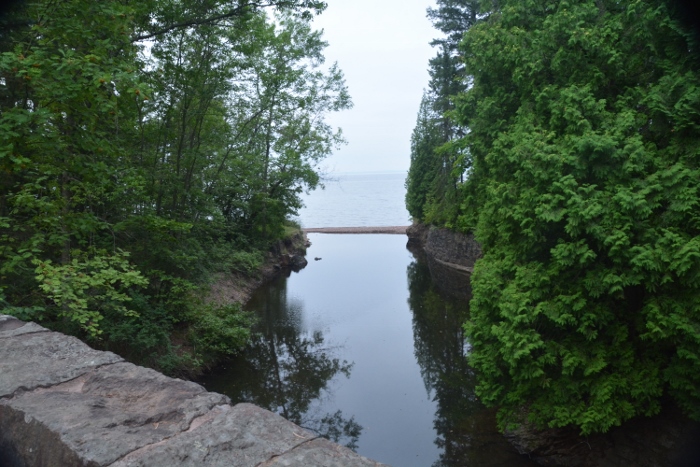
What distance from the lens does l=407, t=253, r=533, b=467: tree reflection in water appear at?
8633 millimetres

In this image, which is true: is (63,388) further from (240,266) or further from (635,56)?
(240,266)

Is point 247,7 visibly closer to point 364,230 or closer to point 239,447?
point 239,447

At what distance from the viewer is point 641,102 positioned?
706 centimetres

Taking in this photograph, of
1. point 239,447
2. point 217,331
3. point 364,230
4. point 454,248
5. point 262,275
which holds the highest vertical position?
point 239,447

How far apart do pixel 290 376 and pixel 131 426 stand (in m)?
10.4

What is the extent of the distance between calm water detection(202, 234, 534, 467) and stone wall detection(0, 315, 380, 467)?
6.99 meters

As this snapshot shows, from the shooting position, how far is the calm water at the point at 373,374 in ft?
30.5

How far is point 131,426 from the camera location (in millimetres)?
2164

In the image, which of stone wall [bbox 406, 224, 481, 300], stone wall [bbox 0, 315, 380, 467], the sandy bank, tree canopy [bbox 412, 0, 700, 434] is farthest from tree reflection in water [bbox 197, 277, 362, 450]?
the sandy bank

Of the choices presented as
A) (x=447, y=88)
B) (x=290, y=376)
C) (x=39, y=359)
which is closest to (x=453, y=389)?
(x=290, y=376)

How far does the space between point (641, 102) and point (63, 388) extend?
24.4ft

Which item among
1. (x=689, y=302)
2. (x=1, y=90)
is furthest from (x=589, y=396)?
(x=1, y=90)

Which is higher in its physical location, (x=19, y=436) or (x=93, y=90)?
(x=93, y=90)

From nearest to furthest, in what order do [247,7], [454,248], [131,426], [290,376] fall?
1. [131,426]
2. [247,7]
3. [290,376]
4. [454,248]
